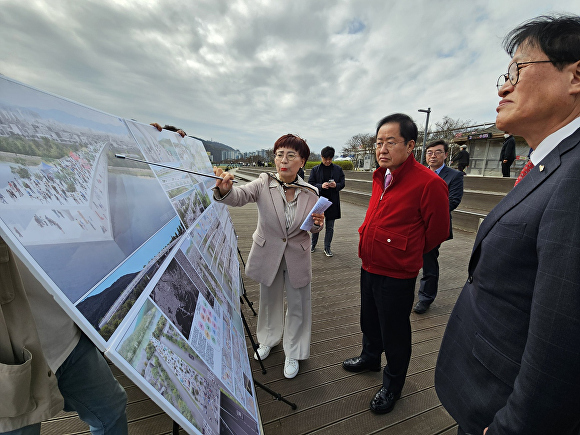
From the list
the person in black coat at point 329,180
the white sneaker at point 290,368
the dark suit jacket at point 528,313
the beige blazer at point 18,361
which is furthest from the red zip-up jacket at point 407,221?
the person in black coat at point 329,180

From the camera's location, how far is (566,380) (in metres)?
0.64

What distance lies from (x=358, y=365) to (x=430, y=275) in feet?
4.91

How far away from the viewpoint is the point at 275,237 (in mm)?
1922

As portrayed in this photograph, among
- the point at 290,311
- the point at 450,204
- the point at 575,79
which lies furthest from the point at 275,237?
the point at 450,204

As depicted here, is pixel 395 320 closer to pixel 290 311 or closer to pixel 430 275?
pixel 290 311

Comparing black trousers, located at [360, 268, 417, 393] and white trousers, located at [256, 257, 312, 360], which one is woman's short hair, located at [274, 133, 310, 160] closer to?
white trousers, located at [256, 257, 312, 360]

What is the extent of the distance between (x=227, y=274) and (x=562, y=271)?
1.67 m

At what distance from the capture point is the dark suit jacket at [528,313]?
63cm

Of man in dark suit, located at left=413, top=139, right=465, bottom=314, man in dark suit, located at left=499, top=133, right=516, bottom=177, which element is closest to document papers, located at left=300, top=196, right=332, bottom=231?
man in dark suit, located at left=413, top=139, right=465, bottom=314

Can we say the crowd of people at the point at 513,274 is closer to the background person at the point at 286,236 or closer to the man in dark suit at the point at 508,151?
the background person at the point at 286,236

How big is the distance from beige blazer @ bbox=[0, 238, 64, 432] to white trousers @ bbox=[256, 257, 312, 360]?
138 cm

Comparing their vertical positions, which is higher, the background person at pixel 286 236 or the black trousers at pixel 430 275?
the background person at pixel 286 236

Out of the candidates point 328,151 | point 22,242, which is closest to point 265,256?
point 22,242

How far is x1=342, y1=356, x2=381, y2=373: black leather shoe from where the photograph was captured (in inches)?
82.4
